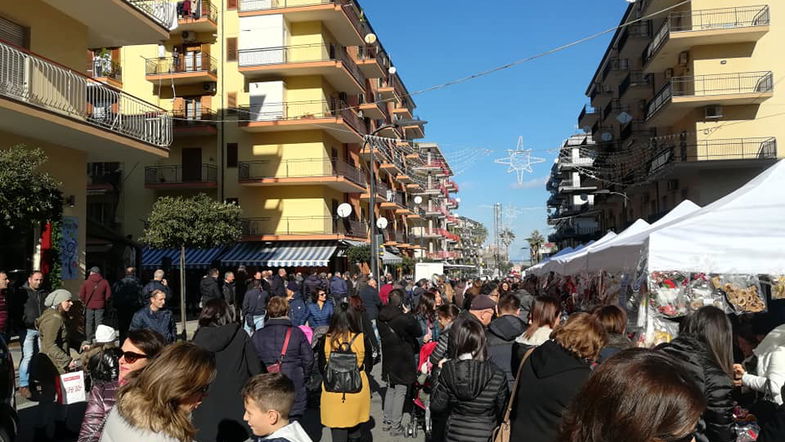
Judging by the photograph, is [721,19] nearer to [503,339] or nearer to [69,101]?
[69,101]

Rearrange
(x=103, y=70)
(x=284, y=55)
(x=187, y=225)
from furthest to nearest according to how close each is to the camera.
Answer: (x=284, y=55) → (x=103, y=70) → (x=187, y=225)

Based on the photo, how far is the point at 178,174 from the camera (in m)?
35.8

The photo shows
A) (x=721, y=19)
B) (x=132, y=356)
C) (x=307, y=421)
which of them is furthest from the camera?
(x=721, y=19)

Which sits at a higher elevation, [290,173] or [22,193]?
[290,173]

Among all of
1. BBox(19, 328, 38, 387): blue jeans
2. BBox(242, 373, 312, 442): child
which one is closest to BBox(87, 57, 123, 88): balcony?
BBox(19, 328, 38, 387): blue jeans

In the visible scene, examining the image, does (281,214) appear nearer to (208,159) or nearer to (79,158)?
(208,159)

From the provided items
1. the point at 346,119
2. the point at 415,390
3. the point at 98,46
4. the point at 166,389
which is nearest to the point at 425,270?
the point at 346,119

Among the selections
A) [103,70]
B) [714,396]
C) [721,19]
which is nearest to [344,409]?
[714,396]

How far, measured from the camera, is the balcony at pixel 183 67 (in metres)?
35.5

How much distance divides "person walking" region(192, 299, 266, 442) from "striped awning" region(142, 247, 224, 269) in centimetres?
2695

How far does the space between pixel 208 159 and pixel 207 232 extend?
44.5 ft

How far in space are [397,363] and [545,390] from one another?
4446 millimetres

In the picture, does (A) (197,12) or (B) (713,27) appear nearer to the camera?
(B) (713,27)

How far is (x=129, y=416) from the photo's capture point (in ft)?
9.30
